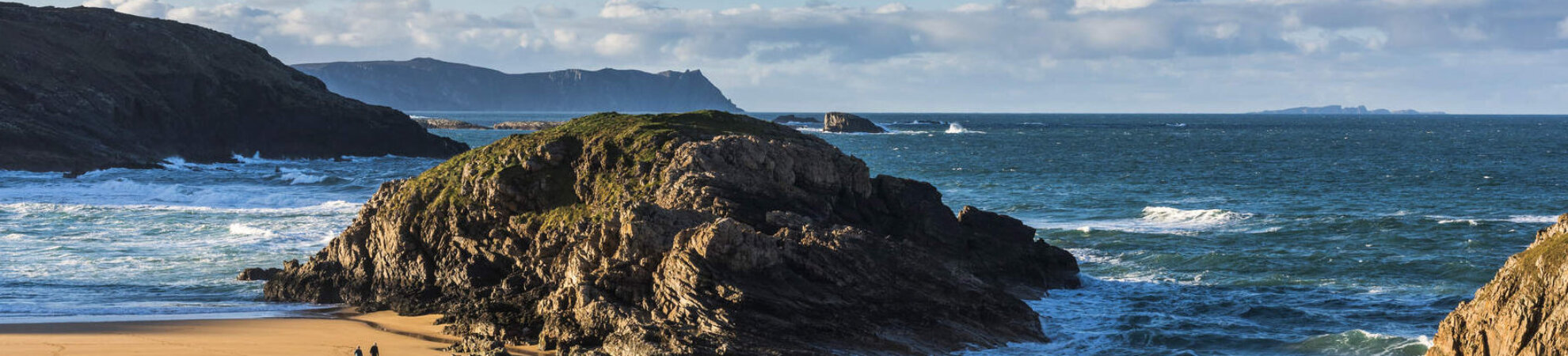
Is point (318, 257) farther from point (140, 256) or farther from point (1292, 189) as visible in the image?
point (1292, 189)

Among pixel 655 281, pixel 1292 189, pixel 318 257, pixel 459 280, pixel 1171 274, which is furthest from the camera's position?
pixel 1292 189

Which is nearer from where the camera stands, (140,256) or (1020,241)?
(1020,241)

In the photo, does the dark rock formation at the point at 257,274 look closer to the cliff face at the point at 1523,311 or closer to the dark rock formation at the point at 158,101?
the cliff face at the point at 1523,311

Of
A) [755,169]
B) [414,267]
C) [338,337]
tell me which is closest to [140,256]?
[414,267]

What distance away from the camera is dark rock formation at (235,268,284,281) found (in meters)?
33.8

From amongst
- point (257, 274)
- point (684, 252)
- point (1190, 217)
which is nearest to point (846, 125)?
point (1190, 217)

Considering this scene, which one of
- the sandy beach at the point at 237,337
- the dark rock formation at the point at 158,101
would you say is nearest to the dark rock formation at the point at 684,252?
the sandy beach at the point at 237,337

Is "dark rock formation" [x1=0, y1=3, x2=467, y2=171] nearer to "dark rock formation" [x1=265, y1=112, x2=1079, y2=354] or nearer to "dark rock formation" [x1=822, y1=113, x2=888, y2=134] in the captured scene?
"dark rock formation" [x1=265, y1=112, x2=1079, y2=354]

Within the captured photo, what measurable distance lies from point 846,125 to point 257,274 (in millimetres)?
143950

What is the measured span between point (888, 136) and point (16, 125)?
3951 inches

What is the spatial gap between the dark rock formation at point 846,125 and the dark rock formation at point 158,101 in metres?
77.5

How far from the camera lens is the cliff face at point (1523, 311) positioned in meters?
18.5

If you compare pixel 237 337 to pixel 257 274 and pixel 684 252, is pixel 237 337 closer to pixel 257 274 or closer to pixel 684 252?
pixel 257 274

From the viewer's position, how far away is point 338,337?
85.6ft
